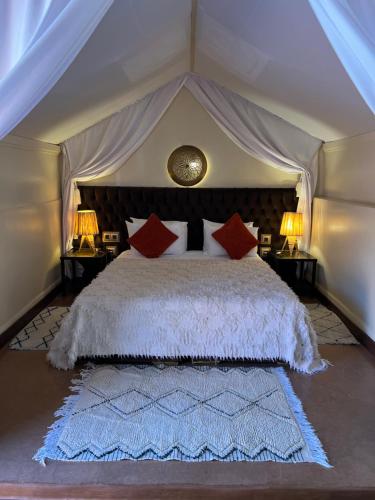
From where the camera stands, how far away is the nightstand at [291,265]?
183 inches

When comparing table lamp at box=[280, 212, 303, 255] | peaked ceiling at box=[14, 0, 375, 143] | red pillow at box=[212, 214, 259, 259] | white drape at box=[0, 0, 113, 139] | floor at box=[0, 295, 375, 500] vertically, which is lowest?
floor at box=[0, 295, 375, 500]

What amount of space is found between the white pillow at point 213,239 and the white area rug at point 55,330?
107cm

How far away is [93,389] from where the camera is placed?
2.84m

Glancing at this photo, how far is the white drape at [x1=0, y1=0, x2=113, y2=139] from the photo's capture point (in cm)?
174

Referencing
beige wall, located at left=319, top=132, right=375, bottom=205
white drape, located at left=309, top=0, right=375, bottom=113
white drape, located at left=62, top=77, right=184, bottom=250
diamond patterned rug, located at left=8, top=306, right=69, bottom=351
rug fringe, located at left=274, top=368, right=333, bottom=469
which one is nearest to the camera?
white drape, located at left=309, top=0, right=375, bottom=113

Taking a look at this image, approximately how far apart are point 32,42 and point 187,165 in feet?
11.0

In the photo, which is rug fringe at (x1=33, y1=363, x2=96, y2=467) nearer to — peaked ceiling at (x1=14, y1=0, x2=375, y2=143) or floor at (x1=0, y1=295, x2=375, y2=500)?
floor at (x1=0, y1=295, x2=375, y2=500)

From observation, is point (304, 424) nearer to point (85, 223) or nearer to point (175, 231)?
point (175, 231)

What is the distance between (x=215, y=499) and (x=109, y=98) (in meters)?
3.53

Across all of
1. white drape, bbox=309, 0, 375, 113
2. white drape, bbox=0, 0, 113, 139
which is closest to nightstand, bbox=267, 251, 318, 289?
white drape, bbox=309, 0, 375, 113

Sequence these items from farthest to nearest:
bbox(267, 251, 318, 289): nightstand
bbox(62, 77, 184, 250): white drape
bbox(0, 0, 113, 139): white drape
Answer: bbox(62, 77, 184, 250): white drape → bbox(267, 251, 318, 289): nightstand → bbox(0, 0, 113, 139): white drape

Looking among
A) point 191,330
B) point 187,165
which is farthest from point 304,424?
point 187,165

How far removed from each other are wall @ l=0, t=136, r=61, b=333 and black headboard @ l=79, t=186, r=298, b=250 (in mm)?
547

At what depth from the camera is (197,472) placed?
2102 millimetres
